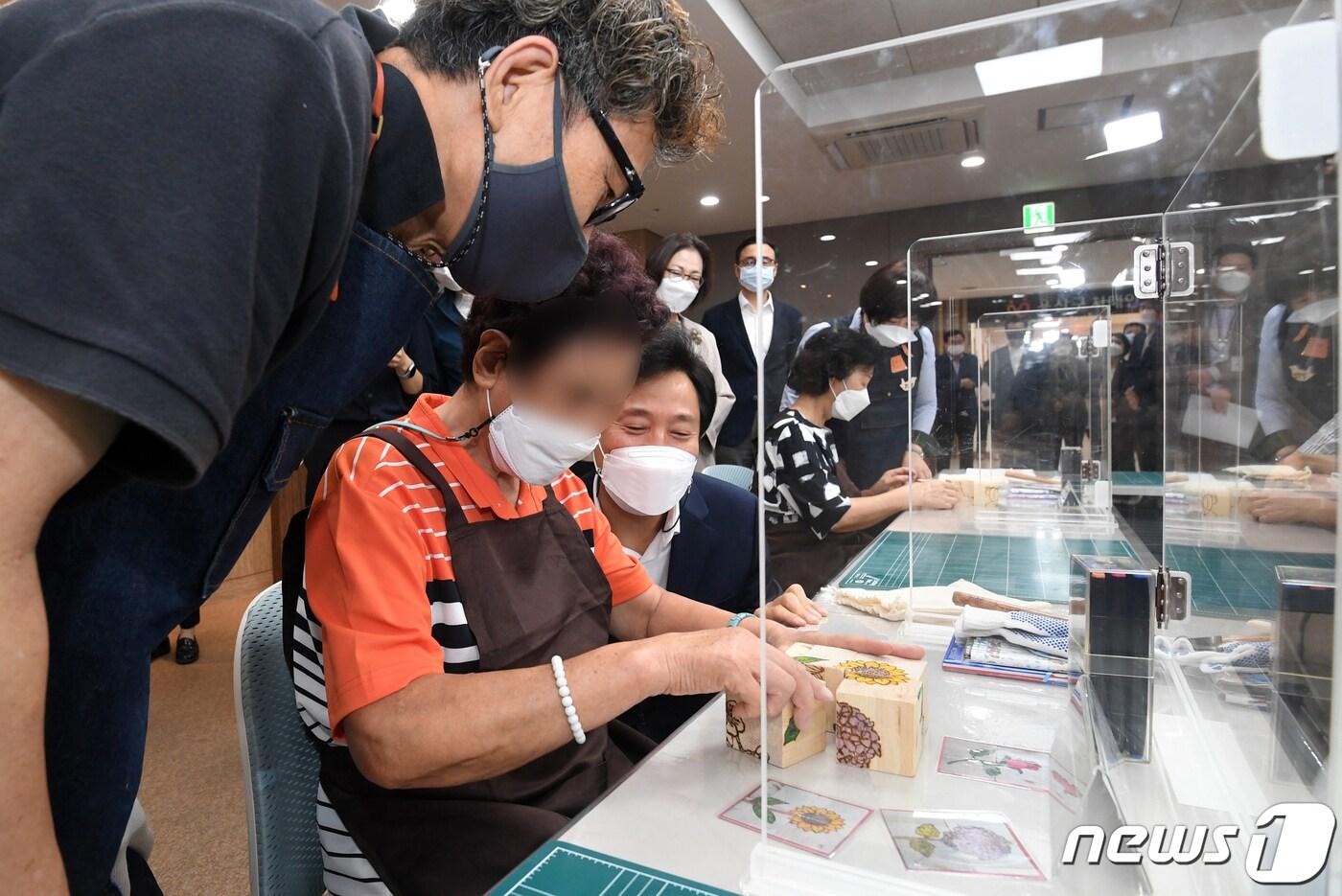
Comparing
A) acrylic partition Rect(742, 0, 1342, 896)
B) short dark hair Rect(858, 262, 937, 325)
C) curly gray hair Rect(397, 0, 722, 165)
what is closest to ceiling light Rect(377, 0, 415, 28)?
curly gray hair Rect(397, 0, 722, 165)

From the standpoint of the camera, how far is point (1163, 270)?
0.87m

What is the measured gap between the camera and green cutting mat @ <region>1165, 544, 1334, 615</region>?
0.57 m

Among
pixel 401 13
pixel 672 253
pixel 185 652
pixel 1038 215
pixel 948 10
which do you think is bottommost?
pixel 185 652

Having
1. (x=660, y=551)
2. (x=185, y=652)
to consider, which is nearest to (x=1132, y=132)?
(x=660, y=551)

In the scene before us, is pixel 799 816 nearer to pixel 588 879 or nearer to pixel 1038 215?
pixel 588 879

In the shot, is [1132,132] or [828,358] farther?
[828,358]

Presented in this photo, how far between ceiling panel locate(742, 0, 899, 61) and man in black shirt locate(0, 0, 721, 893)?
11.2 ft

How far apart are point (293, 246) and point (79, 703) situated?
1.28 feet

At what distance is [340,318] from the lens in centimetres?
71

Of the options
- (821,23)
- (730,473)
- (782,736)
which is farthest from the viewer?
(821,23)

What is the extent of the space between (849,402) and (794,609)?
27cm

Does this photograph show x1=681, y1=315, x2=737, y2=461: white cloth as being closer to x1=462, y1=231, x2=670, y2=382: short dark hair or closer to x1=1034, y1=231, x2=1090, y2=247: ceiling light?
x1=462, y1=231, x2=670, y2=382: short dark hair

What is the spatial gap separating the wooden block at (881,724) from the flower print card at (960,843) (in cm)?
7

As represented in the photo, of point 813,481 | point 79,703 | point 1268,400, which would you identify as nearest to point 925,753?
point 813,481
